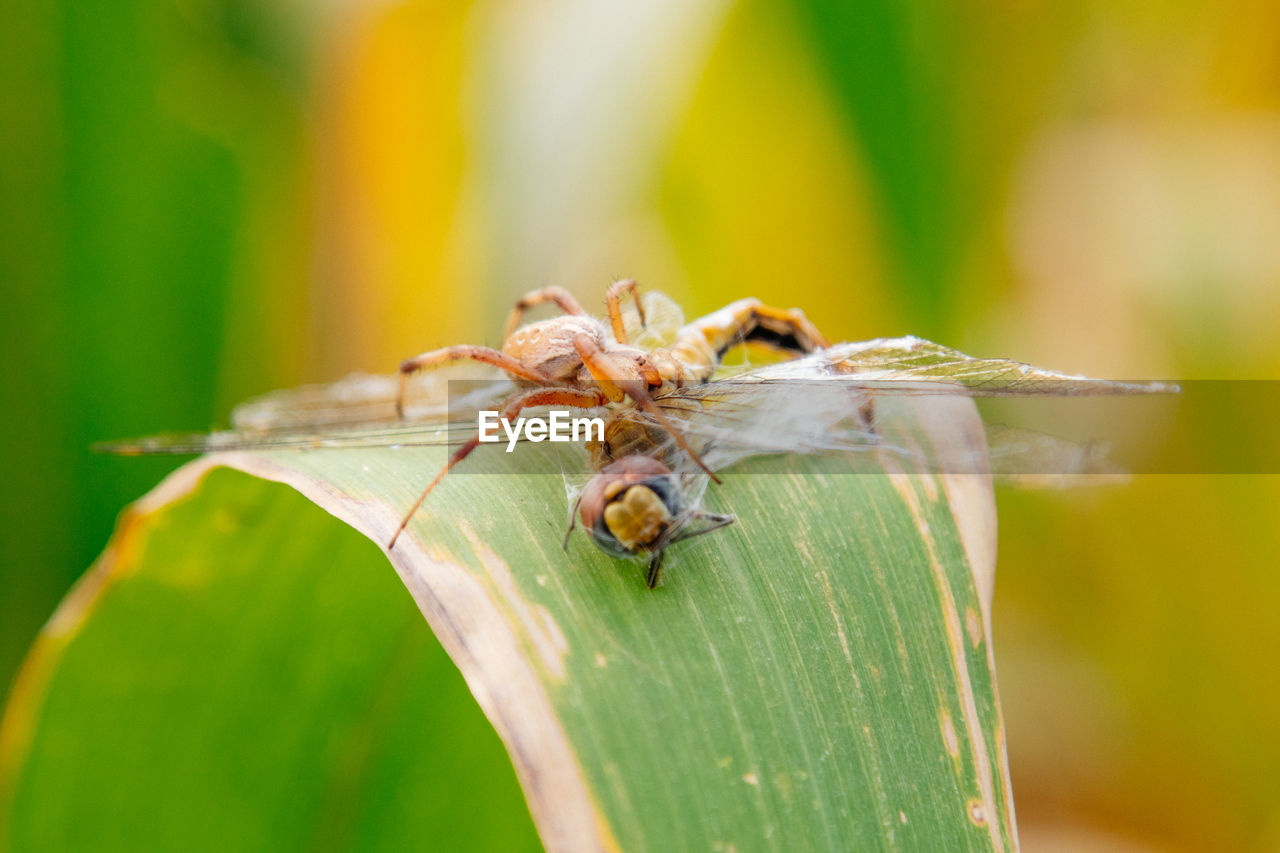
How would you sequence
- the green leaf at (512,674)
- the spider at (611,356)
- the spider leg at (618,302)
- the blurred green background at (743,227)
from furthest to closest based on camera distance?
1. the blurred green background at (743,227)
2. the spider leg at (618,302)
3. the spider at (611,356)
4. the green leaf at (512,674)

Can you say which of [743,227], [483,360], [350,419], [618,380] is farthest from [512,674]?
[743,227]

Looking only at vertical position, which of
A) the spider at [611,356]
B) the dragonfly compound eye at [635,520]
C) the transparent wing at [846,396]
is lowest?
the dragonfly compound eye at [635,520]

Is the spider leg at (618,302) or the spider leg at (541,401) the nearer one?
the spider leg at (541,401)

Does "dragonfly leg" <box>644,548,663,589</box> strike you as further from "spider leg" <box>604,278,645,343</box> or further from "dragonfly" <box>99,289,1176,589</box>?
"spider leg" <box>604,278,645,343</box>

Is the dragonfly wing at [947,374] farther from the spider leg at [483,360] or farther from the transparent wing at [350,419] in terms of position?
the transparent wing at [350,419]

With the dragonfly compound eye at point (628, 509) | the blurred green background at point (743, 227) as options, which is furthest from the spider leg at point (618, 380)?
the blurred green background at point (743, 227)

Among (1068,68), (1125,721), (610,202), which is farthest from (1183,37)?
(1125,721)

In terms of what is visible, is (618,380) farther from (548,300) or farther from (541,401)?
(548,300)

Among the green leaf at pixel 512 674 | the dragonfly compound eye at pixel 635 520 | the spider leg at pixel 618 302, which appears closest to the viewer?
the green leaf at pixel 512 674
